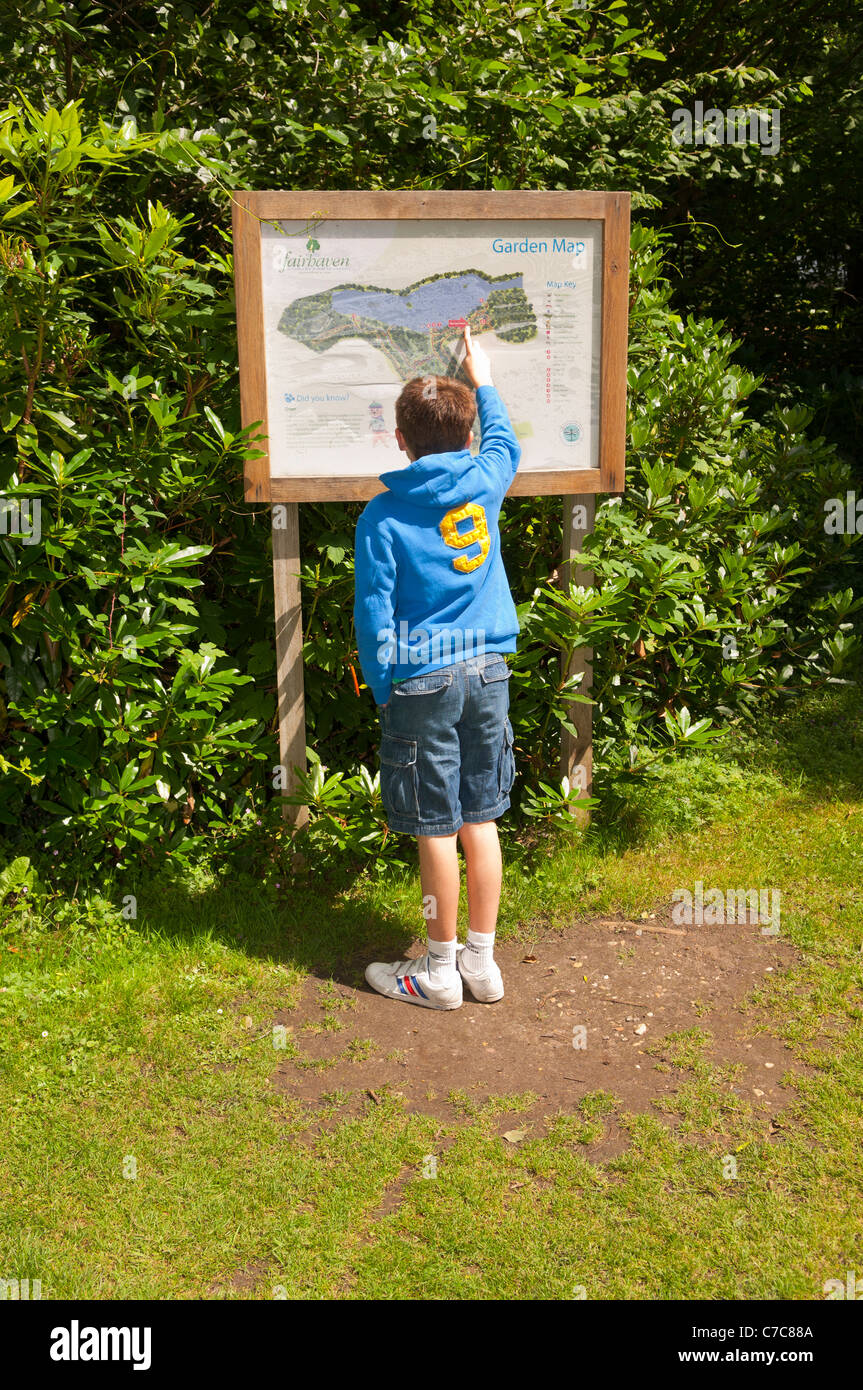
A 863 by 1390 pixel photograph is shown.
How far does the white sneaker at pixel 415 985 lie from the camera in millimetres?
3836

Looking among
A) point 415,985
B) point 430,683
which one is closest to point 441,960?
point 415,985

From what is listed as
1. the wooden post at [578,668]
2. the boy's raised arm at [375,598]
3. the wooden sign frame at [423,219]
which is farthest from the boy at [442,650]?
the wooden post at [578,668]

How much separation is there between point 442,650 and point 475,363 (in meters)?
1.17

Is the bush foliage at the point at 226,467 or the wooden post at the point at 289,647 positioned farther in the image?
the wooden post at the point at 289,647

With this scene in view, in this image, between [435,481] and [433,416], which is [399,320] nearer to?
[433,416]

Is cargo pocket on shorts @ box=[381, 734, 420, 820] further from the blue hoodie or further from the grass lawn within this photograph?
the grass lawn

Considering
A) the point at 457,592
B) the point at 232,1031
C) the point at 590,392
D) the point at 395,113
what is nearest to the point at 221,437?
the point at 457,592

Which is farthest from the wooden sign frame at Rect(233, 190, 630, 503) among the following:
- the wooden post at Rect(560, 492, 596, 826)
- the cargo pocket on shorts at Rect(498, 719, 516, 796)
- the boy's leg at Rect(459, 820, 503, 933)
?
the boy's leg at Rect(459, 820, 503, 933)

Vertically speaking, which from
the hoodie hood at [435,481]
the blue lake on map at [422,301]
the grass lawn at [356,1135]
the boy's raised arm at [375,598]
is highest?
the blue lake on map at [422,301]

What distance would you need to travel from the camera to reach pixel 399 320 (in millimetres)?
4109

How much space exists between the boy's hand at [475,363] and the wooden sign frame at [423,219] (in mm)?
393

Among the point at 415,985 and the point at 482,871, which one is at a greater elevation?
the point at 482,871

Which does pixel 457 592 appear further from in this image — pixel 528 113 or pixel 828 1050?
pixel 528 113

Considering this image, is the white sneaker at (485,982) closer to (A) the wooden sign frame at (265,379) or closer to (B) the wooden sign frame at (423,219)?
(A) the wooden sign frame at (265,379)
